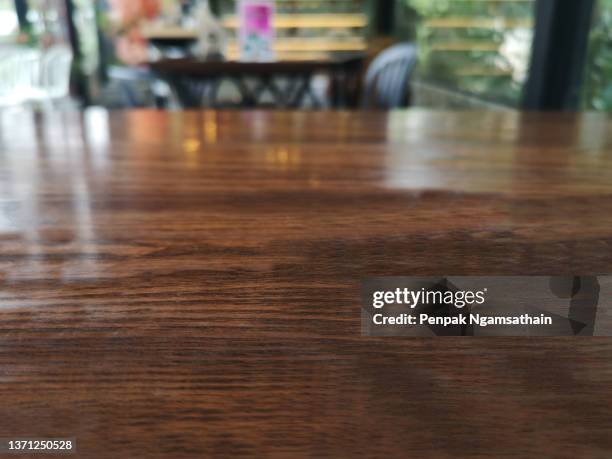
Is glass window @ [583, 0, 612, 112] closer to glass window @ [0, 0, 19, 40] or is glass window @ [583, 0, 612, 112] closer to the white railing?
the white railing

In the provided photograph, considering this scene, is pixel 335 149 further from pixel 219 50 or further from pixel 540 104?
pixel 219 50

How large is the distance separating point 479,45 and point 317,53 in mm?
2298

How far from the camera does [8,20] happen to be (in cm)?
488

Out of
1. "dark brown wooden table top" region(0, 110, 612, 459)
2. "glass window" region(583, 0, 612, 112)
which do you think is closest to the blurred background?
"glass window" region(583, 0, 612, 112)

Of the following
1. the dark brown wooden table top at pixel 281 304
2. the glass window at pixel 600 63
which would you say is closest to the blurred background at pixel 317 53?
the glass window at pixel 600 63

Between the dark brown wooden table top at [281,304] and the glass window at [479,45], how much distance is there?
5.95ft

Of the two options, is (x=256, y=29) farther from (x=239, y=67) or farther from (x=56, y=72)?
(x=56, y=72)

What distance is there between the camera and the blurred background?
1.76 meters

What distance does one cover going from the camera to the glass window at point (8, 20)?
482cm

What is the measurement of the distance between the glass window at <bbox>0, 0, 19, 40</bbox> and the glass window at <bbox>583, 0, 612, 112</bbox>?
5.05 metres

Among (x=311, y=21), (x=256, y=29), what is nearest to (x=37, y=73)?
(x=311, y=21)

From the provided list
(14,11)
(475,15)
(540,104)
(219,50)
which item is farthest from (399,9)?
(14,11)

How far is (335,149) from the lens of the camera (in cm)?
45

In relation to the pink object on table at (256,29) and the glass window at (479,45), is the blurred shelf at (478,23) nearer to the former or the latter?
the glass window at (479,45)
